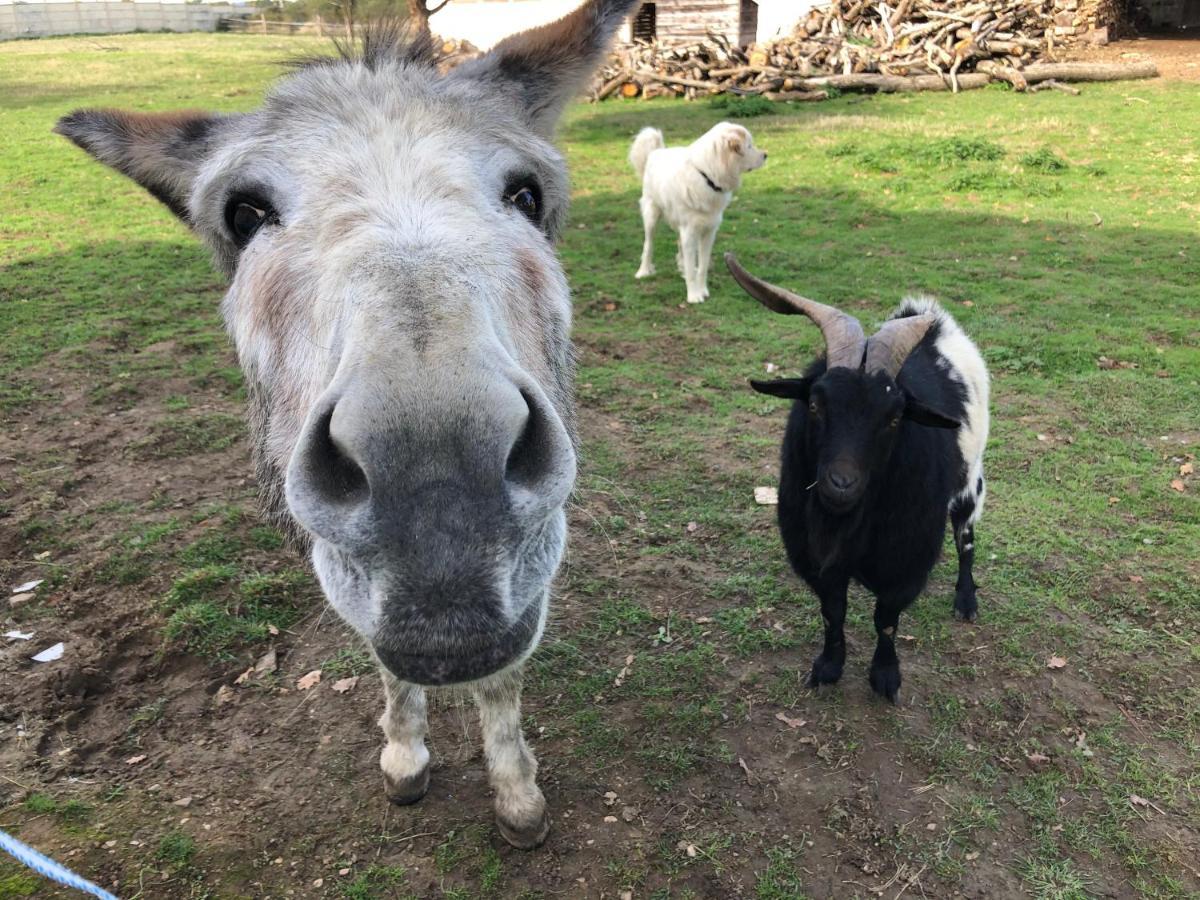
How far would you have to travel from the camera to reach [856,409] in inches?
129

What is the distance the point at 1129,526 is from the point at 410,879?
499 cm

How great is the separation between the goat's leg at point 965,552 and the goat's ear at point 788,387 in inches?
53.5

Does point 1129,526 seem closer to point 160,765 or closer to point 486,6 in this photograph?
point 160,765

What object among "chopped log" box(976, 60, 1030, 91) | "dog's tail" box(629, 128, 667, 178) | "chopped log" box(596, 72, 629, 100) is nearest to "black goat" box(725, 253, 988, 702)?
"dog's tail" box(629, 128, 667, 178)

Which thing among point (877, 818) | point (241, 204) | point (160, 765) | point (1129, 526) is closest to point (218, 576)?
point (160, 765)

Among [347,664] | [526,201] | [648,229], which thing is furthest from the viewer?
[648,229]

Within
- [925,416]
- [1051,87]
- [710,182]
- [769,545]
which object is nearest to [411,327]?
[925,416]

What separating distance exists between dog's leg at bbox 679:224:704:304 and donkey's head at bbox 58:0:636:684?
6039 mm

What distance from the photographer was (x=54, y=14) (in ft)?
141

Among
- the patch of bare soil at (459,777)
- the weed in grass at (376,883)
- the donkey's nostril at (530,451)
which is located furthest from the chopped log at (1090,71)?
the weed in grass at (376,883)

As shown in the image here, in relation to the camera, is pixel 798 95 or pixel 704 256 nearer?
pixel 704 256

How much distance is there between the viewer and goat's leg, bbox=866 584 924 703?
3.64 metres

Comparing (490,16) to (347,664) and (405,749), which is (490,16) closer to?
(347,664)

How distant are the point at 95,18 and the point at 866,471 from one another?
5831 cm
